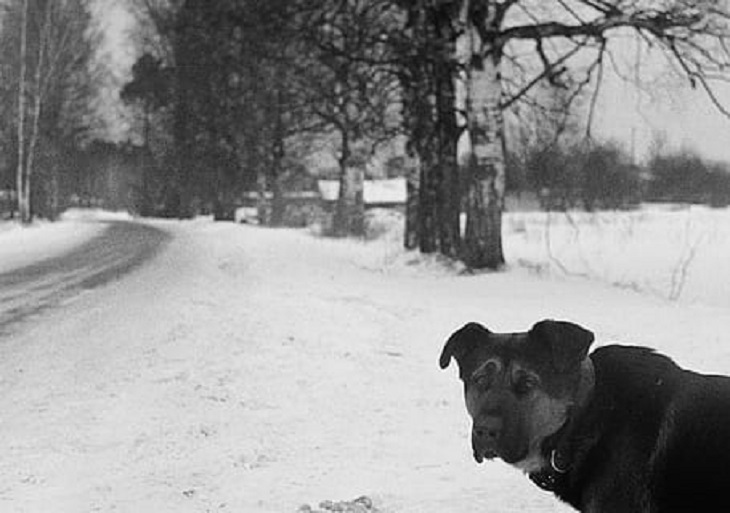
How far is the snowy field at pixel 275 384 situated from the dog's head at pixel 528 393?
73.0 inches

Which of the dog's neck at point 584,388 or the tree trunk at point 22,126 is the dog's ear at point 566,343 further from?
the tree trunk at point 22,126

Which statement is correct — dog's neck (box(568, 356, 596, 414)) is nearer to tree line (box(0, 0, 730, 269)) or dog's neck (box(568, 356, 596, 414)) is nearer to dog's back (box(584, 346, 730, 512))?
dog's back (box(584, 346, 730, 512))

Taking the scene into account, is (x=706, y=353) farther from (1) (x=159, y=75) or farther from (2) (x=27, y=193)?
(1) (x=159, y=75)

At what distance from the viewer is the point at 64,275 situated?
21.5m

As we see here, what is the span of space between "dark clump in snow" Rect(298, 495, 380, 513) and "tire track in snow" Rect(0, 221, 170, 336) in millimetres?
7997

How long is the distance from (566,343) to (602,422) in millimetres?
315

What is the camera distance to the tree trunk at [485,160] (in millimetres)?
20531

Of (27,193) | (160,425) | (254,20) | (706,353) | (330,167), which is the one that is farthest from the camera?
(330,167)

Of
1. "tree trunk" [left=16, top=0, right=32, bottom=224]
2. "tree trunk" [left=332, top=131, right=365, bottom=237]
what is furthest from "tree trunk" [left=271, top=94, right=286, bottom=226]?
"tree trunk" [left=16, top=0, right=32, bottom=224]

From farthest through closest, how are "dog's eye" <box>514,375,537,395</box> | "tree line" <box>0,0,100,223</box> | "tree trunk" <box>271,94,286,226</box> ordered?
1. "tree line" <box>0,0,100,223</box>
2. "tree trunk" <box>271,94,286,226</box>
3. "dog's eye" <box>514,375,537,395</box>

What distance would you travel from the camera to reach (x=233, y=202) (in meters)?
62.7

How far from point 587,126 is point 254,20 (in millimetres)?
7100

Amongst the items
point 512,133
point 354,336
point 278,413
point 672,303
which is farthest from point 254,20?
point 278,413

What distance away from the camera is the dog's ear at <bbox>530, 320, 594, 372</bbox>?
414 centimetres
